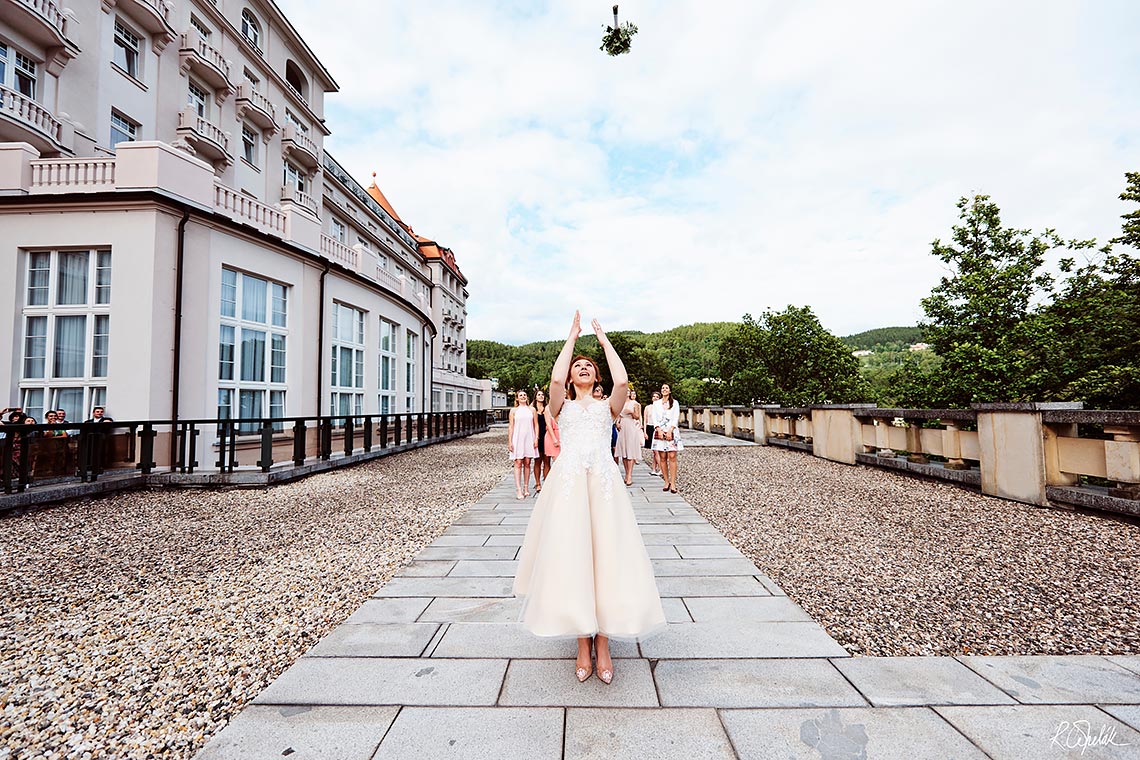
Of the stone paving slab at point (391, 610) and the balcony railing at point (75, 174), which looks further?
the balcony railing at point (75, 174)

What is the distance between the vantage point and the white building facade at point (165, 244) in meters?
10.2

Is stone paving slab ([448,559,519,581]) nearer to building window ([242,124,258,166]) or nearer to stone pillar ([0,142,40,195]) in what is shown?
stone pillar ([0,142,40,195])

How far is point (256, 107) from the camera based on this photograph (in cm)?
1894

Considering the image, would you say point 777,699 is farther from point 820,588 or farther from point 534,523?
point 820,588

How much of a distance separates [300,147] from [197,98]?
14.6 feet

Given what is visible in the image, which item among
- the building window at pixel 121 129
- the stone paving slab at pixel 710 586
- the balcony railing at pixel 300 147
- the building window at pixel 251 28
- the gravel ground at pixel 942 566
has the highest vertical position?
the building window at pixel 251 28

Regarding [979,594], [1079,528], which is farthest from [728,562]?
[1079,528]

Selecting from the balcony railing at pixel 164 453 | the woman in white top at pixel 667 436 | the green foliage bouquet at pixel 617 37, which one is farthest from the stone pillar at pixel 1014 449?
the balcony railing at pixel 164 453

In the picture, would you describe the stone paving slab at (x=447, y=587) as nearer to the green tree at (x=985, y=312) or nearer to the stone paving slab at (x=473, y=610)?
the stone paving slab at (x=473, y=610)

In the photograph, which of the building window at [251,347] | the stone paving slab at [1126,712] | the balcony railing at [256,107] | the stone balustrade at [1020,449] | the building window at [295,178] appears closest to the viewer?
the stone paving slab at [1126,712]

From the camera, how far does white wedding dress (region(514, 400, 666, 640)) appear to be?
104 inches

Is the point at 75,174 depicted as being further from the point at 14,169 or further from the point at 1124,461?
the point at 1124,461

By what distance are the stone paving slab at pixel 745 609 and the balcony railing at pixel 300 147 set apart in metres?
23.9

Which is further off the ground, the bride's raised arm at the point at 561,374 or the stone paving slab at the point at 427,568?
the bride's raised arm at the point at 561,374
